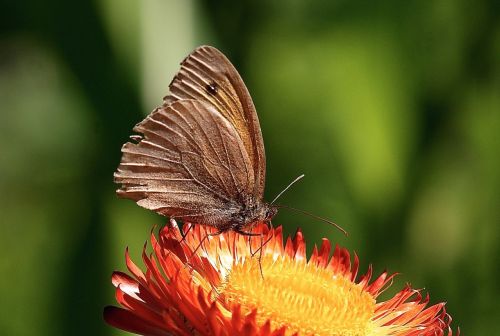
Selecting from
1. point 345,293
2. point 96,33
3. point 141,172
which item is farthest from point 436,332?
point 96,33

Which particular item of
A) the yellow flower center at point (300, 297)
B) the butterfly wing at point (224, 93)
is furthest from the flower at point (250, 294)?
the butterfly wing at point (224, 93)

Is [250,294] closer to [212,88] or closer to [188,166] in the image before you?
[188,166]

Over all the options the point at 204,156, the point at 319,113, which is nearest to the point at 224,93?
the point at 204,156

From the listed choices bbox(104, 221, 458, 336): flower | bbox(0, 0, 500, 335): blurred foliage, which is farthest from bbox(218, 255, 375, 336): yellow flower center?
bbox(0, 0, 500, 335): blurred foliage

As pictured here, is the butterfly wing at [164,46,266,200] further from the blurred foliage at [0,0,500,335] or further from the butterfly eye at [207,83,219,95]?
the blurred foliage at [0,0,500,335]

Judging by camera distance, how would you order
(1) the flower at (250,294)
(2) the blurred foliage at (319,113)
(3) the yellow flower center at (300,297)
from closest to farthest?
(1) the flower at (250,294) < (3) the yellow flower center at (300,297) < (2) the blurred foliage at (319,113)

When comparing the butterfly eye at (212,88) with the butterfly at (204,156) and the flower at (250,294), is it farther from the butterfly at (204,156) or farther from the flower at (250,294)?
the flower at (250,294)
